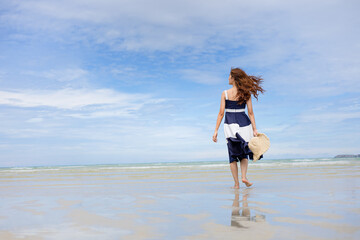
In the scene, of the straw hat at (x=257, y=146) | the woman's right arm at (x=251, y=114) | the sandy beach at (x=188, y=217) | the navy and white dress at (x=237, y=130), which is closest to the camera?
the sandy beach at (x=188, y=217)

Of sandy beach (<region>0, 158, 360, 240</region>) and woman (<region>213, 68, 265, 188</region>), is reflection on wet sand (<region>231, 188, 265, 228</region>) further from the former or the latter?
woman (<region>213, 68, 265, 188</region>)

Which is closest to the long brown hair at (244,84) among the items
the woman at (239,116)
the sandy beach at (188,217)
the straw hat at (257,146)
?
the woman at (239,116)

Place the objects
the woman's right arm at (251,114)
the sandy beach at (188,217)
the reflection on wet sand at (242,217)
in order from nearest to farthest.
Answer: the sandy beach at (188,217)
the reflection on wet sand at (242,217)
the woman's right arm at (251,114)

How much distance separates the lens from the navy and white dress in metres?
6.04

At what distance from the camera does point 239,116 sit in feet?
20.1

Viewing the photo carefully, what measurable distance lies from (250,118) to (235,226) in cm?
358

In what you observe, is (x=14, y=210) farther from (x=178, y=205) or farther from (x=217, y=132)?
(x=217, y=132)

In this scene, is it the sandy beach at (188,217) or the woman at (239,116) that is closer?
the sandy beach at (188,217)

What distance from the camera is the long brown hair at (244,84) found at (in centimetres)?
603

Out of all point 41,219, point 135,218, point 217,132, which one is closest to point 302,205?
point 135,218

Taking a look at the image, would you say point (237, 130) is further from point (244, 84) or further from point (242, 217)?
point (242, 217)

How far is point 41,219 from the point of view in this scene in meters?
3.42

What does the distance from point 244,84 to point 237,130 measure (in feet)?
2.72

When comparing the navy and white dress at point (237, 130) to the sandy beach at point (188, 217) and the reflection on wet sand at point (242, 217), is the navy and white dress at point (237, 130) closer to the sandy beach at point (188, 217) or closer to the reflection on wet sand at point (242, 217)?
the sandy beach at point (188, 217)
